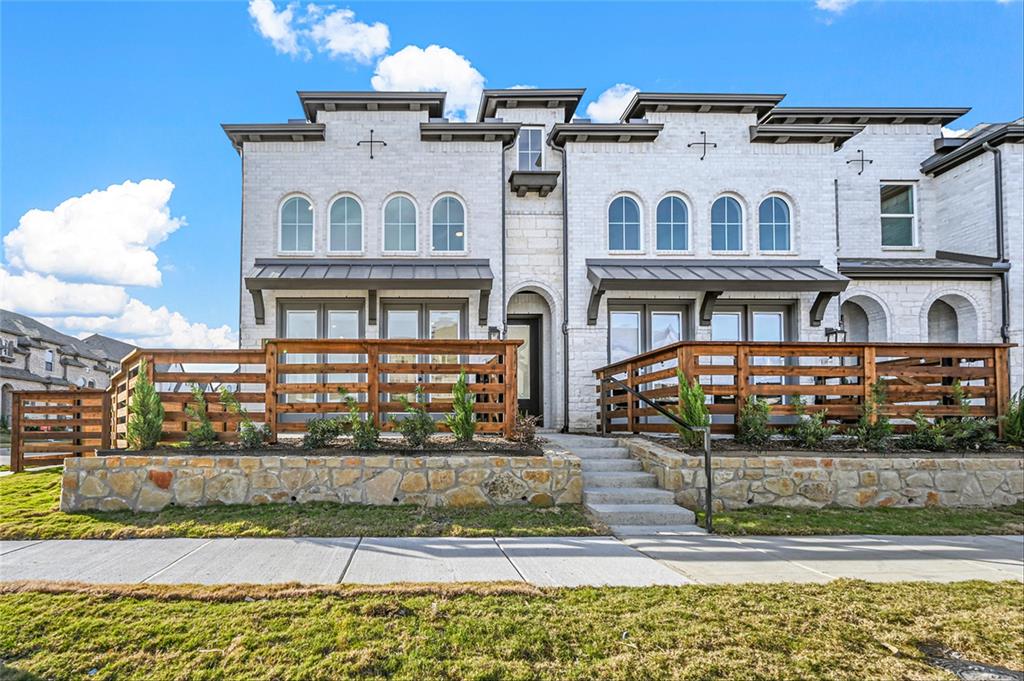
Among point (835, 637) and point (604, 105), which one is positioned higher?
point (604, 105)

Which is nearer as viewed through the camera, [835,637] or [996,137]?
[835,637]

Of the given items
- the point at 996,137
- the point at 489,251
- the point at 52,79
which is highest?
the point at 996,137

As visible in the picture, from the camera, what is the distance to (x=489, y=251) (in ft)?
40.9

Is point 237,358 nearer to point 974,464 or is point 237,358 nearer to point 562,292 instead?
point 562,292

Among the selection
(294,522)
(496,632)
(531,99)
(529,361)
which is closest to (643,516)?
(496,632)

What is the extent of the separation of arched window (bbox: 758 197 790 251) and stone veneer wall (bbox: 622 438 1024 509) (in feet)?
19.8

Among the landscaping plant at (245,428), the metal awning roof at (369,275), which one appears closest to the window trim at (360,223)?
the metal awning roof at (369,275)

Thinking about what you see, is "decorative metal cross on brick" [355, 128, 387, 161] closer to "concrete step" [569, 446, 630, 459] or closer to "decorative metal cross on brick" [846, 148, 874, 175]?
"concrete step" [569, 446, 630, 459]

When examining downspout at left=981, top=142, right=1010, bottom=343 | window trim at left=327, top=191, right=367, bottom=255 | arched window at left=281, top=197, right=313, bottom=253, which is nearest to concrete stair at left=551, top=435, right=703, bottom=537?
window trim at left=327, top=191, right=367, bottom=255

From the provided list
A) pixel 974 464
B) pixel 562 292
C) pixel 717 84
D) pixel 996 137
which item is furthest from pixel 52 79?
pixel 996 137

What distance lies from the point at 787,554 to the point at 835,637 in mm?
2093

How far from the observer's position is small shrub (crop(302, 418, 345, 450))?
7688 millimetres

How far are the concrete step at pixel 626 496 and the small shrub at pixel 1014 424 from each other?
5.36 m

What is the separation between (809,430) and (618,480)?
268cm
